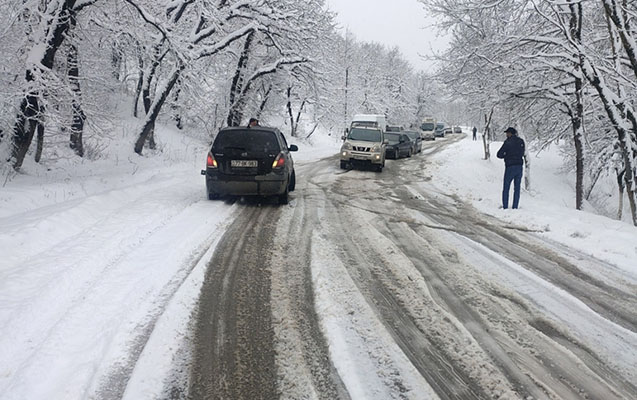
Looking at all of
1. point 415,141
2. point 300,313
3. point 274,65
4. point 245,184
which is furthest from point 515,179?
point 415,141

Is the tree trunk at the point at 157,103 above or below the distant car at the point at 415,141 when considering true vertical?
above

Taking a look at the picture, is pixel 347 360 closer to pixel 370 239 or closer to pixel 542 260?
pixel 370 239

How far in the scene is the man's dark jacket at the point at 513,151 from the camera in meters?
9.13

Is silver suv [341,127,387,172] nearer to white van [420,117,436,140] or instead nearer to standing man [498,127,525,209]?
standing man [498,127,525,209]

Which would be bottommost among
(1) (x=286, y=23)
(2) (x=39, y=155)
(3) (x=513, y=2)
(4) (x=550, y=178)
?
(4) (x=550, y=178)

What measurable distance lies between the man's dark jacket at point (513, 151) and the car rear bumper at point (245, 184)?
5155 mm

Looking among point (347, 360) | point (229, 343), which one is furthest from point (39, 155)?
point (347, 360)

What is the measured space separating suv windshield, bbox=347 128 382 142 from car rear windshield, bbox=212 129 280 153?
30.7ft

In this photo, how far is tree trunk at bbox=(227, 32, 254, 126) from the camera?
21453 millimetres

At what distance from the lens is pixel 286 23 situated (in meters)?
16.1

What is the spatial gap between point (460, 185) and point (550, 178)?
11.0 metres

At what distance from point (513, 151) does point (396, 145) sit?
48.8ft

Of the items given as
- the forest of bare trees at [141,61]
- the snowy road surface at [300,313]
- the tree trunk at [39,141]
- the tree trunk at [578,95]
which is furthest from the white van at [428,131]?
the snowy road surface at [300,313]

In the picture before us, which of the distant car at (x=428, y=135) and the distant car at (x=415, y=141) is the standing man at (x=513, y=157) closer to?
the distant car at (x=415, y=141)
